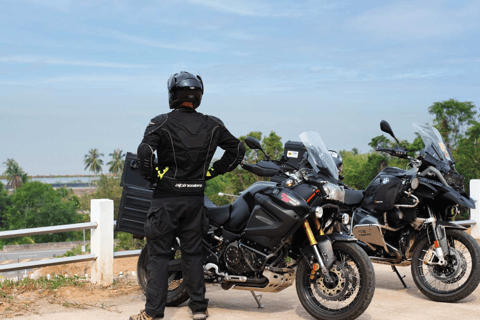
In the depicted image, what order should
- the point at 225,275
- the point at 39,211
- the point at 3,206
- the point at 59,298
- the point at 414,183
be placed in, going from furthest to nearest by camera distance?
the point at 3,206, the point at 39,211, the point at 59,298, the point at 414,183, the point at 225,275

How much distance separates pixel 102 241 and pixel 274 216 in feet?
9.37

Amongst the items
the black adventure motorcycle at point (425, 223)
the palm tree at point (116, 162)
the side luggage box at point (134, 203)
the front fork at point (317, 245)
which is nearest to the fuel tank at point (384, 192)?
the black adventure motorcycle at point (425, 223)

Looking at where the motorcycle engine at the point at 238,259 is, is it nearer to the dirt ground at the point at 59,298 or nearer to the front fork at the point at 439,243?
the dirt ground at the point at 59,298

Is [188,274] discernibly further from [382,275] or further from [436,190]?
[382,275]

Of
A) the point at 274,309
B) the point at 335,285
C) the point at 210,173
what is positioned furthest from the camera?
the point at 274,309

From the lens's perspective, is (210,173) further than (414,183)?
No

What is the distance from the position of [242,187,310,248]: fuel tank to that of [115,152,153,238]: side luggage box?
5.79 feet

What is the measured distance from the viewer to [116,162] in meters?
127

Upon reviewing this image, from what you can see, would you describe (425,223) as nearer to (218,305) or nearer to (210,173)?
(218,305)

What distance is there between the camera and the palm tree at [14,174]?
120250mm

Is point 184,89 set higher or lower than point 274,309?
higher

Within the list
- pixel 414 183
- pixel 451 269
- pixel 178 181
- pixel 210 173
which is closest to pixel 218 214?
pixel 210 173

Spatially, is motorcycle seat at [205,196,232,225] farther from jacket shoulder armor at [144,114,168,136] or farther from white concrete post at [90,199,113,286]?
white concrete post at [90,199,113,286]

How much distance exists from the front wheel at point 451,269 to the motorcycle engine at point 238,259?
7.34 feet
